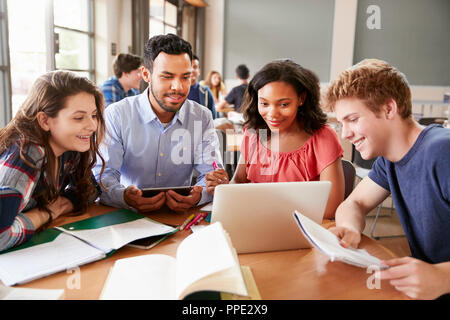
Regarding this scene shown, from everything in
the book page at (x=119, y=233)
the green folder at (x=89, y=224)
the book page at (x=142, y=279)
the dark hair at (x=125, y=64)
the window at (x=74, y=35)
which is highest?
the window at (x=74, y=35)

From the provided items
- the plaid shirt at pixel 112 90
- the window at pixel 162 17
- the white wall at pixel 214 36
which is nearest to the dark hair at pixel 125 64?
the plaid shirt at pixel 112 90

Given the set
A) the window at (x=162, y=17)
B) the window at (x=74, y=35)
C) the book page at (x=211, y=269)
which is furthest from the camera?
the window at (x=162, y=17)

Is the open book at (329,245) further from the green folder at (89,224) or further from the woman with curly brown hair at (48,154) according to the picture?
the woman with curly brown hair at (48,154)

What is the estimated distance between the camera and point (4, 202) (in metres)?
1.03

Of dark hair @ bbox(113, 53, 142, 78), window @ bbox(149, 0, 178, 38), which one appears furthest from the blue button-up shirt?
window @ bbox(149, 0, 178, 38)

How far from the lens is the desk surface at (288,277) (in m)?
0.88

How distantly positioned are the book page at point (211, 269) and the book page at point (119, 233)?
0.31 meters

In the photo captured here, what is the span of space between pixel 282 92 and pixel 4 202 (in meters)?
1.09

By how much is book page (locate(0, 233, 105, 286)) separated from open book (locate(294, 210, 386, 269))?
1.78 ft

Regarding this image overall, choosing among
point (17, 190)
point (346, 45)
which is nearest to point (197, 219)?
point (17, 190)

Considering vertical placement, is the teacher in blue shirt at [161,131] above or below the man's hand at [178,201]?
above

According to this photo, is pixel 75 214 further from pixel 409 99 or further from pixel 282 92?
pixel 409 99

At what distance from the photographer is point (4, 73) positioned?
11.1 feet
